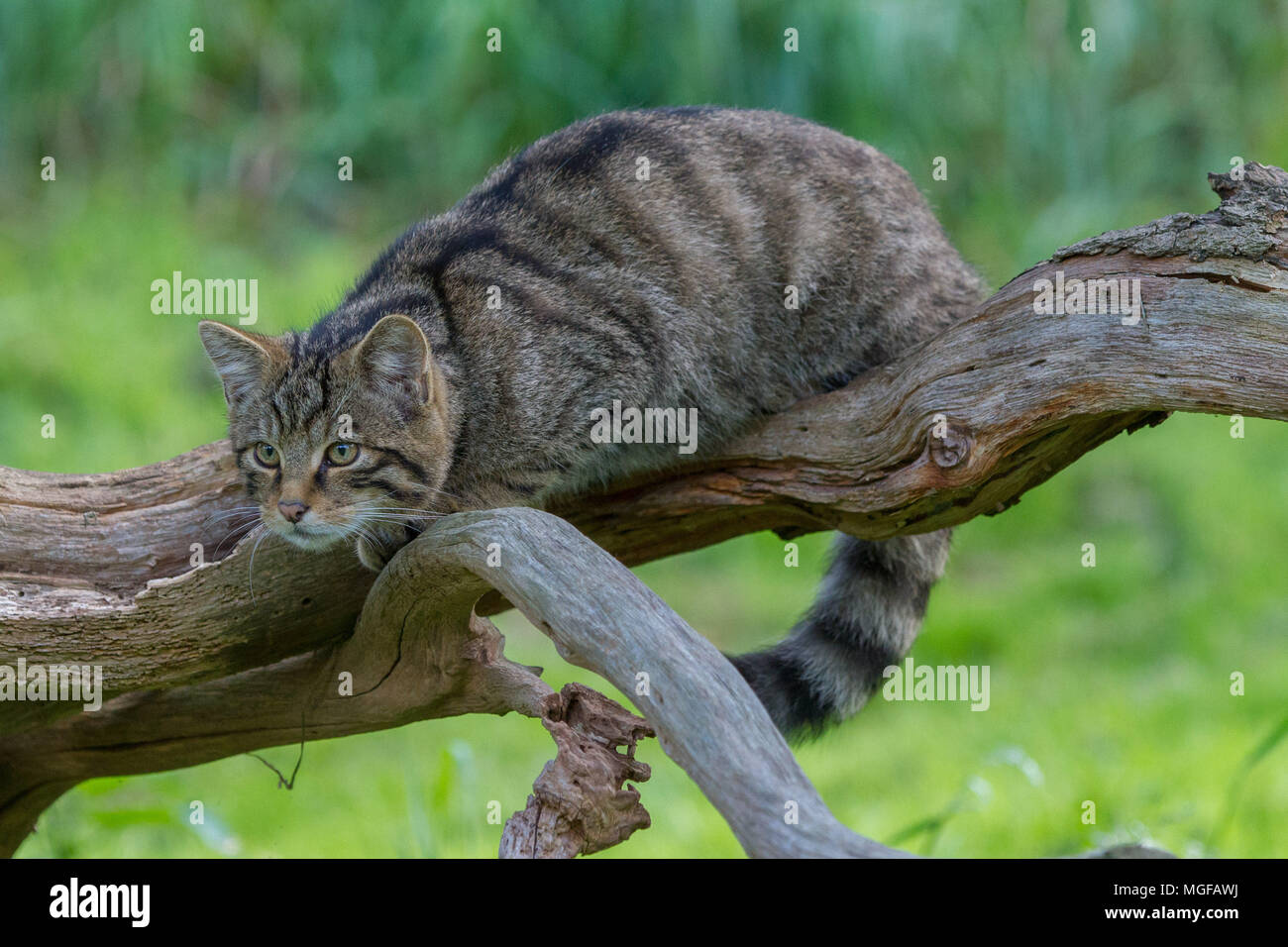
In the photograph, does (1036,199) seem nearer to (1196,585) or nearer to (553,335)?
(1196,585)

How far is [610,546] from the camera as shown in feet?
12.7

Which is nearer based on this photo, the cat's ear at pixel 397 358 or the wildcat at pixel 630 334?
the cat's ear at pixel 397 358

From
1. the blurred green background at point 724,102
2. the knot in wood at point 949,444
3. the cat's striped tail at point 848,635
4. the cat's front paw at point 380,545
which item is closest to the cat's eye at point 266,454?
the cat's front paw at point 380,545

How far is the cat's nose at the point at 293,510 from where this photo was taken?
3258 mm

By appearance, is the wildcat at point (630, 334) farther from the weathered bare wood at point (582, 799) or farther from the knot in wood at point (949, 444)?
the weathered bare wood at point (582, 799)

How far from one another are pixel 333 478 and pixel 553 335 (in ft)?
2.45

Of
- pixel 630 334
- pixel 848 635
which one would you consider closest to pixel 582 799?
pixel 848 635

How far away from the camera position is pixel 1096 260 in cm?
299

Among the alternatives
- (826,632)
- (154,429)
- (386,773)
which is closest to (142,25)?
(154,429)

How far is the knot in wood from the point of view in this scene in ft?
10.4

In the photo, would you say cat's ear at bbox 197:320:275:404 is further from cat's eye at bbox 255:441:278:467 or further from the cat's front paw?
the cat's front paw

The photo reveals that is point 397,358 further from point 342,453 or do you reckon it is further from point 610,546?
point 610,546

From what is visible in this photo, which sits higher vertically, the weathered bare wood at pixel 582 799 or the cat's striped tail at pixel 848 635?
the cat's striped tail at pixel 848 635

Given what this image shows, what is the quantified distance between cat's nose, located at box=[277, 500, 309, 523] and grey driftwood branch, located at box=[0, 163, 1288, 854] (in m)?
0.21
